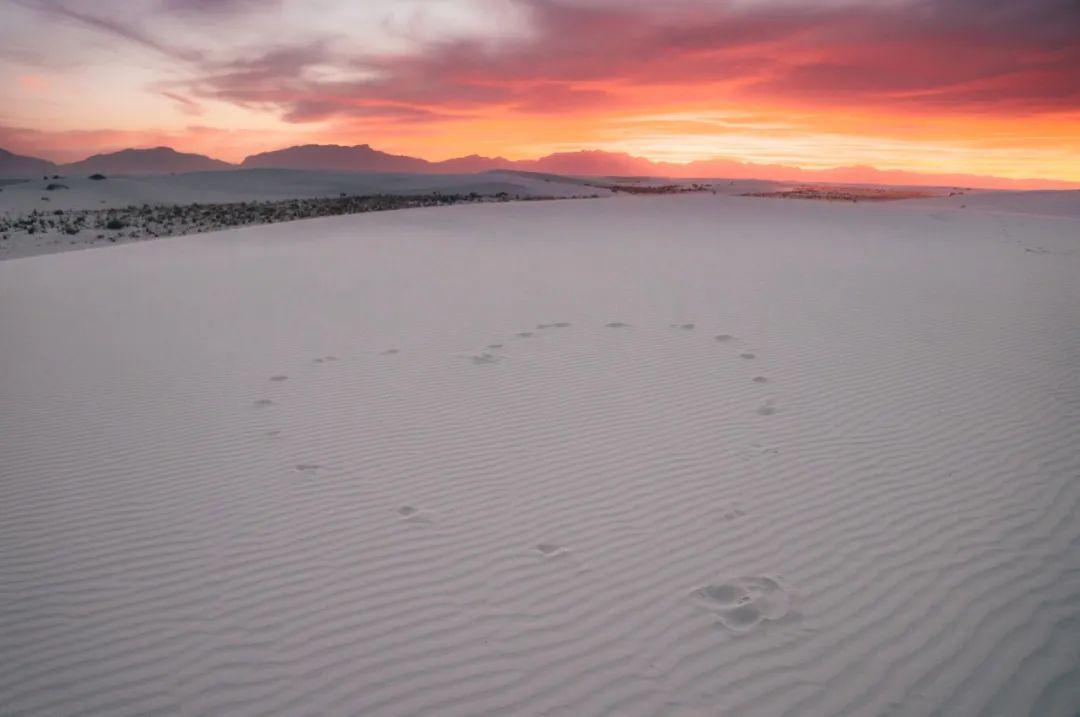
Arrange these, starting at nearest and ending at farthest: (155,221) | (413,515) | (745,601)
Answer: (745,601), (413,515), (155,221)

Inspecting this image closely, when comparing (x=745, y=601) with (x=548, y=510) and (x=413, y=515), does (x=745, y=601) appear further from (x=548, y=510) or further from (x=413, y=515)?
(x=413, y=515)

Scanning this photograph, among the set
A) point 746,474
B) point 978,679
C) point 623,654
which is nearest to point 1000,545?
point 978,679

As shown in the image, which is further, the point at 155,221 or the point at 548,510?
the point at 155,221

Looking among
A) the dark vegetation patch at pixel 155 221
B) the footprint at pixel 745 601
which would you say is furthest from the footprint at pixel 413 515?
the dark vegetation patch at pixel 155 221

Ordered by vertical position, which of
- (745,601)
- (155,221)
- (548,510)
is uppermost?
(155,221)

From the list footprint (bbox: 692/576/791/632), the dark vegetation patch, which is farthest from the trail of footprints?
the dark vegetation patch

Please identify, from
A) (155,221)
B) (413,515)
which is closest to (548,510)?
(413,515)

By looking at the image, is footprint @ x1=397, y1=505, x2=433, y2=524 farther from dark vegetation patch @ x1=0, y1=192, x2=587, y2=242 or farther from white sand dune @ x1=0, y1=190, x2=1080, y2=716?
dark vegetation patch @ x1=0, y1=192, x2=587, y2=242

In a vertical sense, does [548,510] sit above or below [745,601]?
above
